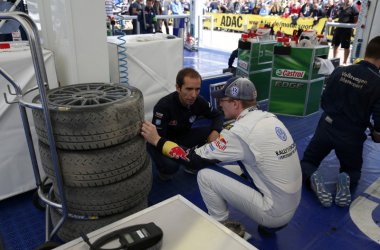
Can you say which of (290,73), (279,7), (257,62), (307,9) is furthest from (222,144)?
(279,7)

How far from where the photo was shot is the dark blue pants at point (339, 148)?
9.56ft

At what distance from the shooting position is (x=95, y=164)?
1.84m

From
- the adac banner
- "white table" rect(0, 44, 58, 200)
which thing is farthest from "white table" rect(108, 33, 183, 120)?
the adac banner

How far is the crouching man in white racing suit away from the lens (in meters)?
1.95

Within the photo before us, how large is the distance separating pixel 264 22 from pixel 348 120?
1288 centimetres

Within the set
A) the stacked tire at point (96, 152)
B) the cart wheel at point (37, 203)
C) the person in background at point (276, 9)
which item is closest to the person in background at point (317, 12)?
the person in background at point (276, 9)

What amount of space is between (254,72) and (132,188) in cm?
393

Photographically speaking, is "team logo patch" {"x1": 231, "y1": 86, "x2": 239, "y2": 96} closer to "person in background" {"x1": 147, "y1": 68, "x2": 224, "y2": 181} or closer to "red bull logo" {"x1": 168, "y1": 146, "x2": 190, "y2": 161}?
"red bull logo" {"x1": 168, "y1": 146, "x2": 190, "y2": 161}

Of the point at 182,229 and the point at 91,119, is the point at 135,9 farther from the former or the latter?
the point at 182,229

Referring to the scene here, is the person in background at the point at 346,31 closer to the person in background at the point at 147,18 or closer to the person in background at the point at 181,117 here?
the person in background at the point at 147,18

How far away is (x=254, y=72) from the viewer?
17.9ft

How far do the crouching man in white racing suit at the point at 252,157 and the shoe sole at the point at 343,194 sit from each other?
2.96ft

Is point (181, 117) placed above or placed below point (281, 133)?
below

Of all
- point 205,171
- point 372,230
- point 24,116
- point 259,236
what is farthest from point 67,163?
point 372,230
